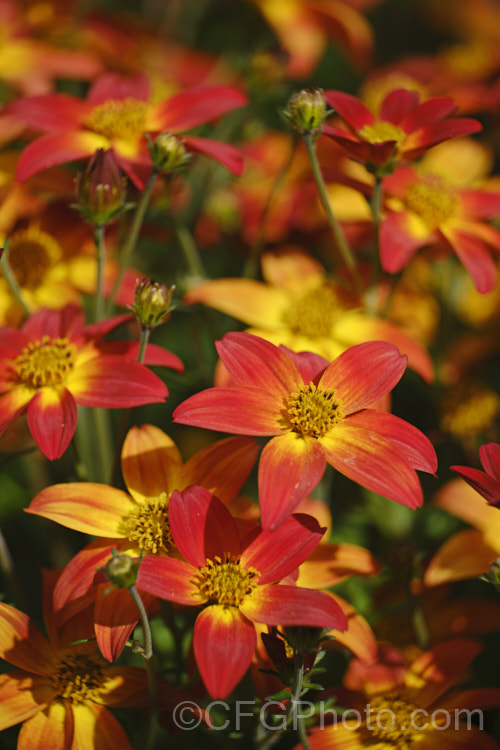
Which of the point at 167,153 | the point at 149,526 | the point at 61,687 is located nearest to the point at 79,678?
the point at 61,687

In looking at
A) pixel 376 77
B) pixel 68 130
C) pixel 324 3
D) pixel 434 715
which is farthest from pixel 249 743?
pixel 324 3

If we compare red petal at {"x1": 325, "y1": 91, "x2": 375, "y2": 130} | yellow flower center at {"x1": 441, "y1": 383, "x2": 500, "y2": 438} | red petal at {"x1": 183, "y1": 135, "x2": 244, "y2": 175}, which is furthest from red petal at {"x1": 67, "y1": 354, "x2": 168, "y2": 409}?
yellow flower center at {"x1": 441, "y1": 383, "x2": 500, "y2": 438}

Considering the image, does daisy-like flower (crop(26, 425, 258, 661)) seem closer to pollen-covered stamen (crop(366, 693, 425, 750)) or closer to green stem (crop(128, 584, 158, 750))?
green stem (crop(128, 584, 158, 750))

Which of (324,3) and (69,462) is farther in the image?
(324,3)

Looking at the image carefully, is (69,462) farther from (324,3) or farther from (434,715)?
(324,3)

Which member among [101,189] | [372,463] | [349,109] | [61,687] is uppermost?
[349,109]

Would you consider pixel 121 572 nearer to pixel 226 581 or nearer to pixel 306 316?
pixel 226 581
